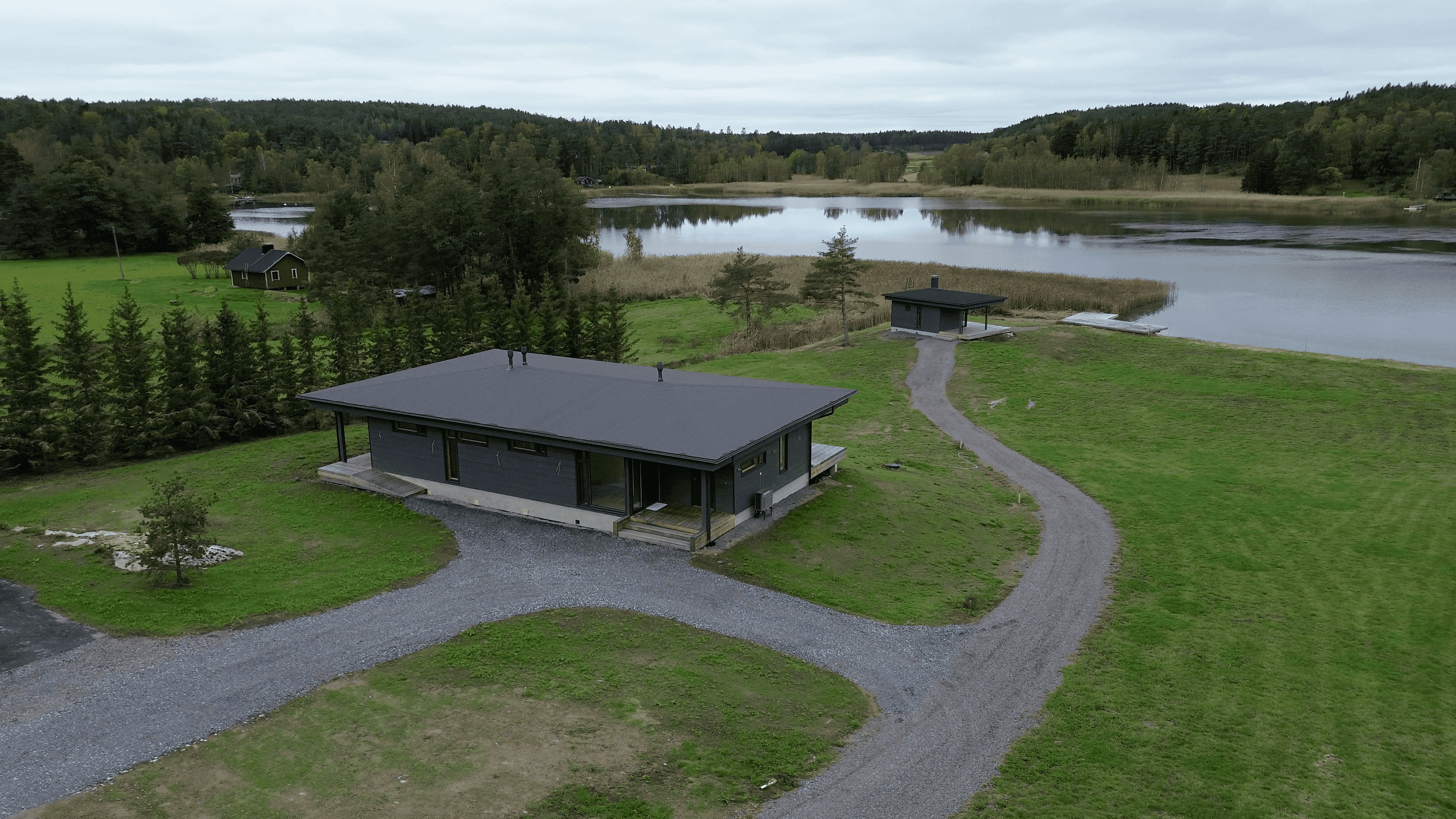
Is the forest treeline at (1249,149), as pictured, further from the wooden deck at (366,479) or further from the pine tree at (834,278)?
the wooden deck at (366,479)

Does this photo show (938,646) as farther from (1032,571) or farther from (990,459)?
(990,459)

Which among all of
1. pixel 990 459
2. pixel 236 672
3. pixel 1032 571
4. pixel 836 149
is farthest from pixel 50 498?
pixel 836 149

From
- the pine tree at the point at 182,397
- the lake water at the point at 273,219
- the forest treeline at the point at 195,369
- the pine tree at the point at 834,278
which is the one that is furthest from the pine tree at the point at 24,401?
the lake water at the point at 273,219

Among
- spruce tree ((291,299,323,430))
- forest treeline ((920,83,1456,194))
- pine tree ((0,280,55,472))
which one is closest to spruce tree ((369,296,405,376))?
spruce tree ((291,299,323,430))

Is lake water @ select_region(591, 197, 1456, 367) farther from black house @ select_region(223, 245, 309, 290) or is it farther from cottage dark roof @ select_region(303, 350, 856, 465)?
cottage dark roof @ select_region(303, 350, 856, 465)

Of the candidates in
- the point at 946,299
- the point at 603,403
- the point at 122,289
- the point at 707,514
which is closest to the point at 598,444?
the point at 603,403

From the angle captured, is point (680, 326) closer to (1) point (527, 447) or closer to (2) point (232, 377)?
(2) point (232, 377)
